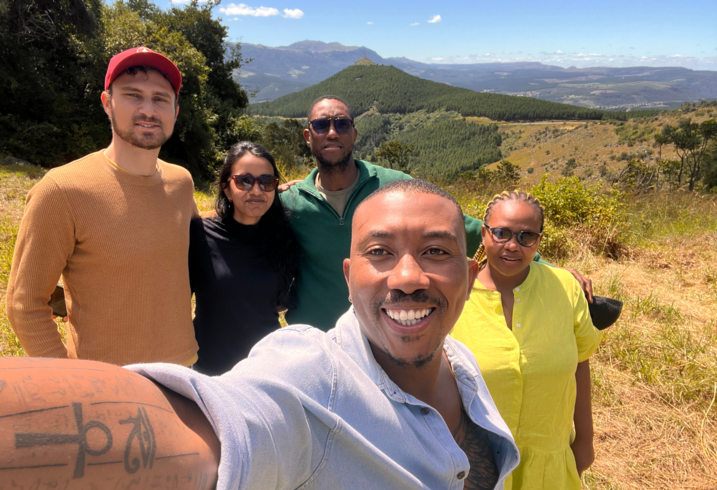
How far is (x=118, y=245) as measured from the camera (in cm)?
174

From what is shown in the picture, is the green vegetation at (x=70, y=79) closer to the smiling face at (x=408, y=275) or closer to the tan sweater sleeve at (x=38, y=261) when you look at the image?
the tan sweater sleeve at (x=38, y=261)

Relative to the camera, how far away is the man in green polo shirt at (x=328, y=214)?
2488mm

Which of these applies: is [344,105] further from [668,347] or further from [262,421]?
[668,347]

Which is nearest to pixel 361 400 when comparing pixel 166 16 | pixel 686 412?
pixel 686 412

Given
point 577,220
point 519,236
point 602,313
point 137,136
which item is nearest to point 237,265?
point 137,136

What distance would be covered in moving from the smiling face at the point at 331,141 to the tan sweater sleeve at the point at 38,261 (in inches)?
58.2

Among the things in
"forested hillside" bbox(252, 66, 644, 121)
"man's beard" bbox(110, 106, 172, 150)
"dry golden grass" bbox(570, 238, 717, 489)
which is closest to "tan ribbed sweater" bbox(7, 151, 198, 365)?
"man's beard" bbox(110, 106, 172, 150)

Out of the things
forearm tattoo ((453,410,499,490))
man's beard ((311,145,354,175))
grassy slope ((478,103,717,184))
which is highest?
man's beard ((311,145,354,175))

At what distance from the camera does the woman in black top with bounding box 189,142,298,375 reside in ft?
7.23

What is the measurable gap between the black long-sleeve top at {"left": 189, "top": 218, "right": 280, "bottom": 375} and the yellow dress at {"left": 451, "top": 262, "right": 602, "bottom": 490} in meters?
1.14

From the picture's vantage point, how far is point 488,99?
385 feet

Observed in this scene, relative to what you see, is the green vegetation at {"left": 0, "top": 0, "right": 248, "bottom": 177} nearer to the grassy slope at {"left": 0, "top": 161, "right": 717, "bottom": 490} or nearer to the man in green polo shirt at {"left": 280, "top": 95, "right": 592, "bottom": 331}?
the grassy slope at {"left": 0, "top": 161, "right": 717, "bottom": 490}

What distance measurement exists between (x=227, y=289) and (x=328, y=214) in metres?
0.78

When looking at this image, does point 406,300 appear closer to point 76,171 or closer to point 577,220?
point 76,171
